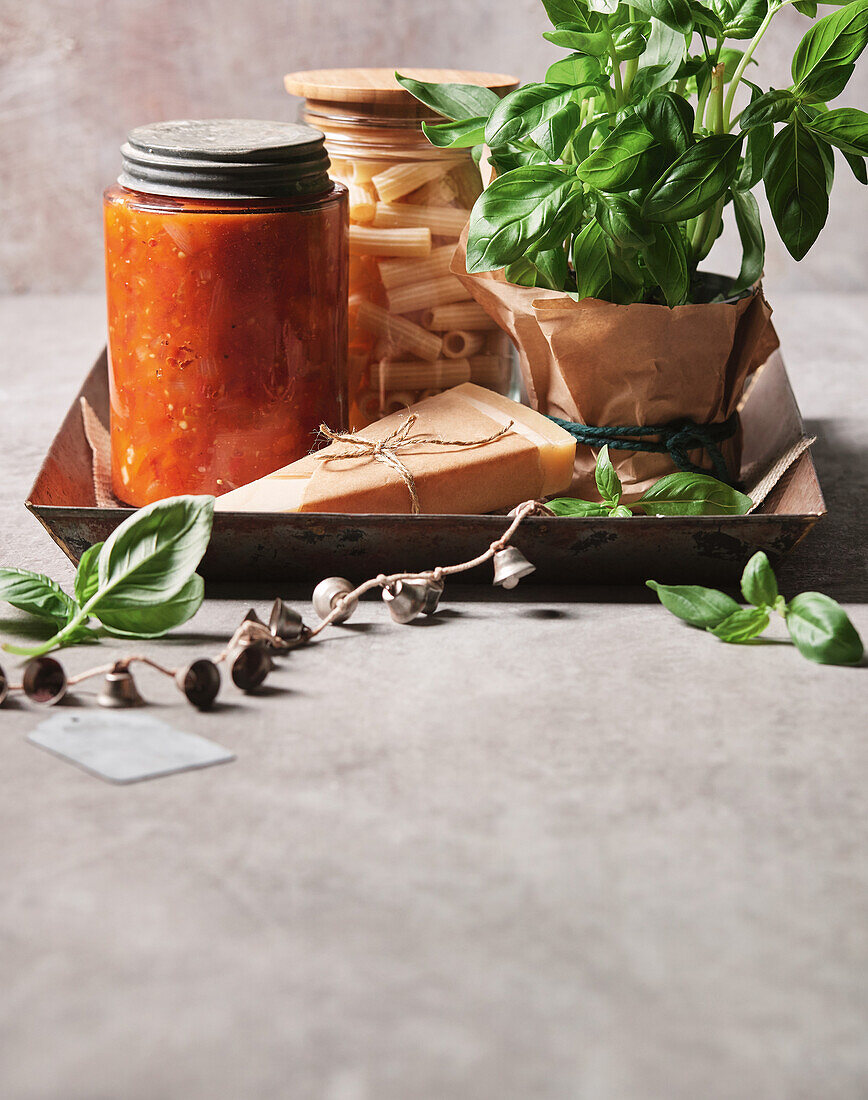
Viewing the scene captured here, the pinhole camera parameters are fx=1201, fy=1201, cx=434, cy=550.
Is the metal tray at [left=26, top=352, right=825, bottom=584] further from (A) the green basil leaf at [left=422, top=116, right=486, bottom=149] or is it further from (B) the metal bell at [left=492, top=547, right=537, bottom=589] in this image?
(A) the green basil leaf at [left=422, top=116, right=486, bottom=149]

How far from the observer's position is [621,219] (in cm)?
69

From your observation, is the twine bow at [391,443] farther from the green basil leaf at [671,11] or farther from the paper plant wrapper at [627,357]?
the green basil leaf at [671,11]

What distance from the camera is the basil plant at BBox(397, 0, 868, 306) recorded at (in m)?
0.68

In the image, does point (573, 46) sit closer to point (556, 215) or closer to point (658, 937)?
point (556, 215)

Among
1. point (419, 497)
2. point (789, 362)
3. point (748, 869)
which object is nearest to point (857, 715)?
point (748, 869)

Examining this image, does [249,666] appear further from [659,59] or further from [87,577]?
[659,59]

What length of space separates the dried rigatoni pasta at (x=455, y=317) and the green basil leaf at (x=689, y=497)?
0.22m

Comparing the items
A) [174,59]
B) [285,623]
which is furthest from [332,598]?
[174,59]

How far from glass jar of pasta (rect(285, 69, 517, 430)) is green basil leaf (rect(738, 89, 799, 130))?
223mm

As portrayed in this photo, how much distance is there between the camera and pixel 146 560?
2.02 ft

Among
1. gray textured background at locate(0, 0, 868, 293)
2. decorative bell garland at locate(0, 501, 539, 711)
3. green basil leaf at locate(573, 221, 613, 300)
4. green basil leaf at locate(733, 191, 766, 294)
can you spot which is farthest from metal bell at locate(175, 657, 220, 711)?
gray textured background at locate(0, 0, 868, 293)

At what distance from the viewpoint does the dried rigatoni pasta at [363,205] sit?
2.79 ft

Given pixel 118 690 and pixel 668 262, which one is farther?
pixel 668 262

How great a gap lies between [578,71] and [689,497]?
0.85ft
